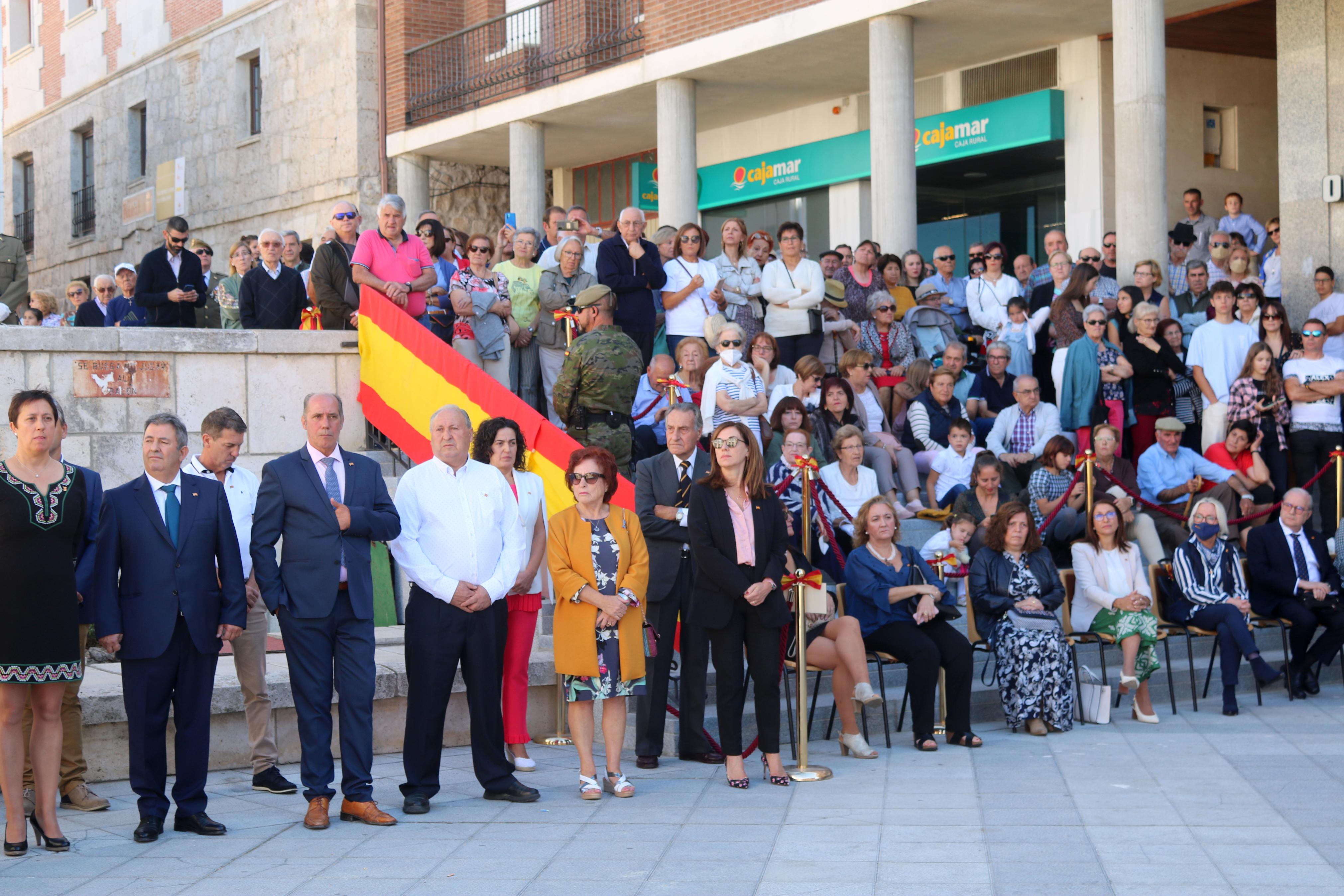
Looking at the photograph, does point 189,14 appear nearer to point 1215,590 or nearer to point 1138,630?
point 1215,590

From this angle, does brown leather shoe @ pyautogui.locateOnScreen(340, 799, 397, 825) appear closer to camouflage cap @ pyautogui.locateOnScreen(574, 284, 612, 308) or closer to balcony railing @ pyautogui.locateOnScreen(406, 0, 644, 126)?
camouflage cap @ pyautogui.locateOnScreen(574, 284, 612, 308)

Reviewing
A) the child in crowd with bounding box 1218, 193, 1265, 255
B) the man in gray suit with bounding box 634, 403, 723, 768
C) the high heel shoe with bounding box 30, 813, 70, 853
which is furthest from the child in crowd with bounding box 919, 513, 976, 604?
the child in crowd with bounding box 1218, 193, 1265, 255

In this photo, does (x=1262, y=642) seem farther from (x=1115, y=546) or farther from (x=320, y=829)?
(x=320, y=829)

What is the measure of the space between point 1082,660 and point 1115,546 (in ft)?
3.09

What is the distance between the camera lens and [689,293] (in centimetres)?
1124

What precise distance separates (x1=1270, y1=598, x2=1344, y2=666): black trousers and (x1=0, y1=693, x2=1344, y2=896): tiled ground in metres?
2.41

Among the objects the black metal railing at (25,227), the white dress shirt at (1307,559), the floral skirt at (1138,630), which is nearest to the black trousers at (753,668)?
the floral skirt at (1138,630)

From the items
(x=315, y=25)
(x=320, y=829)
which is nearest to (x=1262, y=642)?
(x=320, y=829)

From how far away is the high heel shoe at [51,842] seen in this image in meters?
5.69

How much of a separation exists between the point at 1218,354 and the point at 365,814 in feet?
27.0

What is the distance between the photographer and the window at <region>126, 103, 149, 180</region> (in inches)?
1034

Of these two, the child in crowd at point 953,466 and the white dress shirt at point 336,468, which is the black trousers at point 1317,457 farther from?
the white dress shirt at point 336,468

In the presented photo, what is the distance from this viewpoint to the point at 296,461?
6.21 metres

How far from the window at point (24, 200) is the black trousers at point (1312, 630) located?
26100 millimetres
